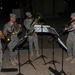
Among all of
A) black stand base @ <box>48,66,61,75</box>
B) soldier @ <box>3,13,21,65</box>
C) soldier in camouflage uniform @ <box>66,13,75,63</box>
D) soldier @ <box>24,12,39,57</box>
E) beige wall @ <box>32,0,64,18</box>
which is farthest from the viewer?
beige wall @ <box>32,0,64,18</box>

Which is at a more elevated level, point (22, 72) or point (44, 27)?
point (44, 27)

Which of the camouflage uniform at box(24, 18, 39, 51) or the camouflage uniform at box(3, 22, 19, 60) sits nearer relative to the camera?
the camouflage uniform at box(3, 22, 19, 60)

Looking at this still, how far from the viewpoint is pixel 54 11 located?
23.1 metres

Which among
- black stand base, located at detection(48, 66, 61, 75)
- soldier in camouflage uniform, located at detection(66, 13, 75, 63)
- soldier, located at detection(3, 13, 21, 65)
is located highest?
soldier, located at detection(3, 13, 21, 65)

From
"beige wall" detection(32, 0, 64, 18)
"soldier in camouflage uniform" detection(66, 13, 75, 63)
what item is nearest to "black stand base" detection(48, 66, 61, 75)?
"soldier in camouflage uniform" detection(66, 13, 75, 63)

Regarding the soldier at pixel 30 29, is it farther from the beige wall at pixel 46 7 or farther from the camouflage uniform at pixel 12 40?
the beige wall at pixel 46 7

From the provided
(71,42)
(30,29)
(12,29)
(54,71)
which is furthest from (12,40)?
(71,42)

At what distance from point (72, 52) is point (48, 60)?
3.41ft

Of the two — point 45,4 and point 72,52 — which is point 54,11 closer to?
point 45,4

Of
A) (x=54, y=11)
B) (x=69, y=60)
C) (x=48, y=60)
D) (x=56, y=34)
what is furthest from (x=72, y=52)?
(x=54, y=11)

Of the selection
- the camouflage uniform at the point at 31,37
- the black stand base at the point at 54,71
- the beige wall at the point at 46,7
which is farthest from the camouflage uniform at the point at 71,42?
the beige wall at the point at 46,7

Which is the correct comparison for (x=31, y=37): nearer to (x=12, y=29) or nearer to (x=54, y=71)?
(x=12, y=29)

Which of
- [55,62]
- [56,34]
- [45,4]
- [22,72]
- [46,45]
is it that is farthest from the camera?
[45,4]

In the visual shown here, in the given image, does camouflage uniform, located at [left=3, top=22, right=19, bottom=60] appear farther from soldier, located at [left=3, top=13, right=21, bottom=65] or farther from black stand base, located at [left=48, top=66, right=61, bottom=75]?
black stand base, located at [left=48, top=66, right=61, bottom=75]
